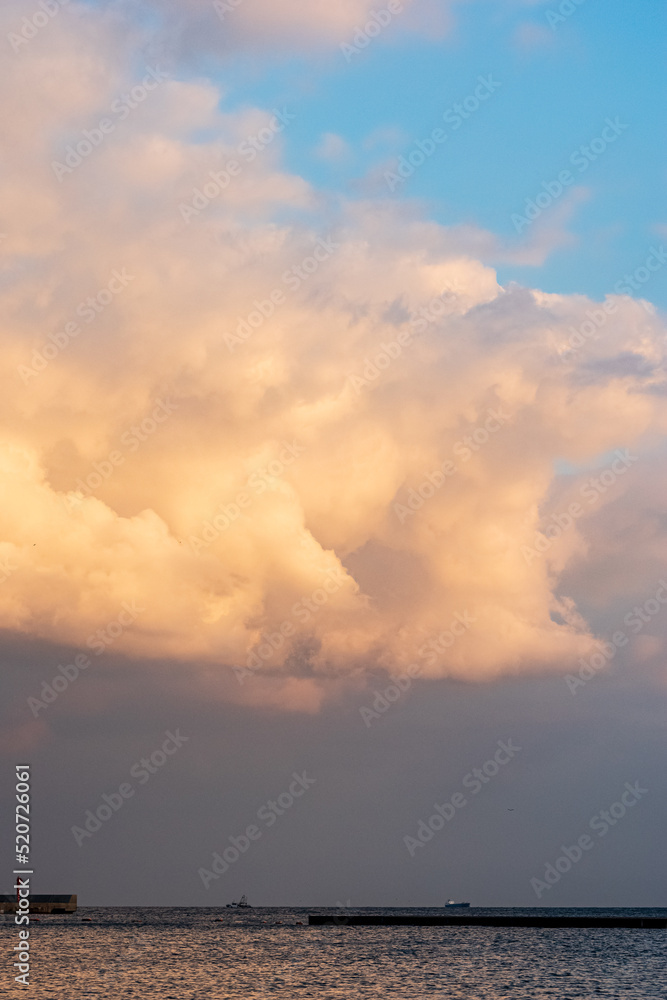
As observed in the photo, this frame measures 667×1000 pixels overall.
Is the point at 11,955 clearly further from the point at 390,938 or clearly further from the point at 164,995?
the point at 390,938

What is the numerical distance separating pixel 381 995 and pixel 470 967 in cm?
3129

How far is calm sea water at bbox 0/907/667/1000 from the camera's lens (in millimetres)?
84312

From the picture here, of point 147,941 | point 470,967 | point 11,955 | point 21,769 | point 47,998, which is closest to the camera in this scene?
point 21,769

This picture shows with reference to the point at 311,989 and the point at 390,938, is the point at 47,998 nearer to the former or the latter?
the point at 311,989

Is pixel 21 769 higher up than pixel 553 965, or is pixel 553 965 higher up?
pixel 21 769

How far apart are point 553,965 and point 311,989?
39101 mm

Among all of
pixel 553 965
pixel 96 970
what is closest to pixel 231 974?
pixel 96 970

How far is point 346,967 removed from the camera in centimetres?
10794

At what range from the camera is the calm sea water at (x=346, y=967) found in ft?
277

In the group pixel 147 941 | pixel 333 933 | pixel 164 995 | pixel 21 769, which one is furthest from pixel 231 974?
pixel 333 933

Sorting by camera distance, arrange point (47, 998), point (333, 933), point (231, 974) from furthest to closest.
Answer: point (333, 933) < point (231, 974) < point (47, 998)

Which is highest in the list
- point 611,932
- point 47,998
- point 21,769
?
point 21,769

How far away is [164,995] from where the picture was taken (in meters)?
80.1

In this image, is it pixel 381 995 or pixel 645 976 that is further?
pixel 645 976
